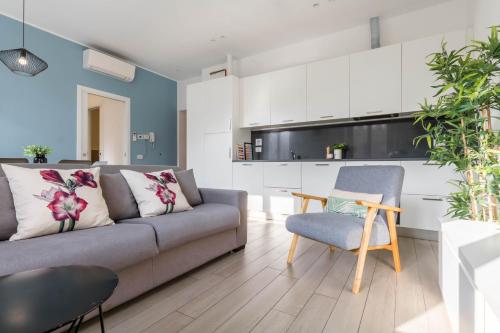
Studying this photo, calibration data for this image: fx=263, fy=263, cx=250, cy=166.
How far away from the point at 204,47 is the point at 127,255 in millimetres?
3911

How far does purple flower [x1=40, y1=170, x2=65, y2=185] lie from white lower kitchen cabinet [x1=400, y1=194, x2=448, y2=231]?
323cm

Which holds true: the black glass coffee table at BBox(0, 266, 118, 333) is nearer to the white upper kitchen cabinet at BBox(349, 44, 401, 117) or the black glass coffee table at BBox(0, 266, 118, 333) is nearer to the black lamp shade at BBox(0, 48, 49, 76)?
the black lamp shade at BBox(0, 48, 49, 76)

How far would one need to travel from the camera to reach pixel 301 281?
1883 millimetres

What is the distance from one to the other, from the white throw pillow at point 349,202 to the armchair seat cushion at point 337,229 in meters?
0.08

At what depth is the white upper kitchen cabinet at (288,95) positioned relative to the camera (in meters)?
3.92

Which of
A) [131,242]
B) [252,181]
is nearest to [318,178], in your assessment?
[252,181]

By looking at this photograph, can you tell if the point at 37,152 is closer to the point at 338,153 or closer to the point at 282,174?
the point at 282,174

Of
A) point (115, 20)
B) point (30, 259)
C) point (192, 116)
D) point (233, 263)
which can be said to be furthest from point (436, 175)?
point (115, 20)

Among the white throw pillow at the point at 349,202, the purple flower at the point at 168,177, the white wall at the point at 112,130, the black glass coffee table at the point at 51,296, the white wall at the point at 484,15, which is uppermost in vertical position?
the white wall at the point at 484,15

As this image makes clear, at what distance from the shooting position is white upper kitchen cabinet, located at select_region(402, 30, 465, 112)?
3021 millimetres

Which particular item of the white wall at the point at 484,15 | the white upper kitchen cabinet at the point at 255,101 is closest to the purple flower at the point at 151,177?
the white upper kitchen cabinet at the point at 255,101

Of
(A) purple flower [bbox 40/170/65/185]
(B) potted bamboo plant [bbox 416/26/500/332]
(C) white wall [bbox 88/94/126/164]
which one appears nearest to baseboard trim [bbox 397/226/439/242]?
(B) potted bamboo plant [bbox 416/26/500/332]

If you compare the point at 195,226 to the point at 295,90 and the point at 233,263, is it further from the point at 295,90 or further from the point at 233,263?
the point at 295,90

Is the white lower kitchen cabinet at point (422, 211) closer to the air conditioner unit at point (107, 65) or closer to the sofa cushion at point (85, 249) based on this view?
the sofa cushion at point (85, 249)
